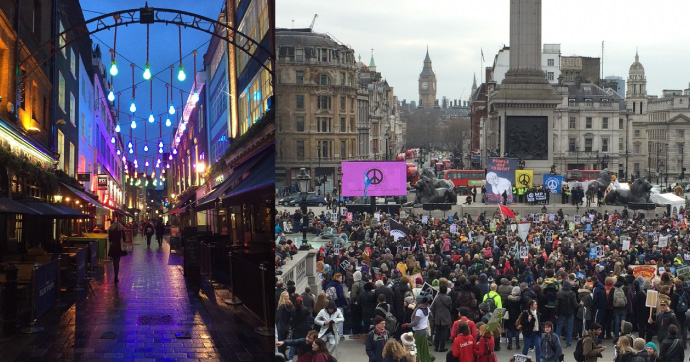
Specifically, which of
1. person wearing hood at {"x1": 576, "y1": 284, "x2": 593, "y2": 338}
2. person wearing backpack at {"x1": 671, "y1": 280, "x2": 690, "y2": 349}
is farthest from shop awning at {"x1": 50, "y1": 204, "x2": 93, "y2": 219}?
person wearing backpack at {"x1": 671, "y1": 280, "x2": 690, "y2": 349}

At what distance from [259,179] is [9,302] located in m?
1.43

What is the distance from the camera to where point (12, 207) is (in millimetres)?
3500

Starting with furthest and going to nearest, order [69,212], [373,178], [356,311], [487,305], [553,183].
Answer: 1. [553,183]
2. [373,178]
3. [356,311]
4. [487,305]
5. [69,212]

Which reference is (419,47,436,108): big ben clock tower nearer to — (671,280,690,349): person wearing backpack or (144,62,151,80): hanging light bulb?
(671,280,690,349): person wearing backpack

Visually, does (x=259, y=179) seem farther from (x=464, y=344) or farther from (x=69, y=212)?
(x=464, y=344)

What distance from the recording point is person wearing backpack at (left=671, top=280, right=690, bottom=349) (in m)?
12.7

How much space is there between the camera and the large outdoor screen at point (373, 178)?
27.9 metres

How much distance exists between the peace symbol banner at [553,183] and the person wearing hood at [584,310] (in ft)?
96.0

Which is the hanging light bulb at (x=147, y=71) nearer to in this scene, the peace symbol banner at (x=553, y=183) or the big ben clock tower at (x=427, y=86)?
the peace symbol banner at (x=553, y=183)

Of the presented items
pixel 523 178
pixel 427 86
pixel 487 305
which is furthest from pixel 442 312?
pixel 427 86

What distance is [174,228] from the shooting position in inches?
201

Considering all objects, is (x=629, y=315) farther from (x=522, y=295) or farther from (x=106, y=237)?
(x=106, y=237)

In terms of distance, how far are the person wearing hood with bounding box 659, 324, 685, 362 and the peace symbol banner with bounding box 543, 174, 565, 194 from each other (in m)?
31.4

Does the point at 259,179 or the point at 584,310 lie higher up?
the point at 259,179
